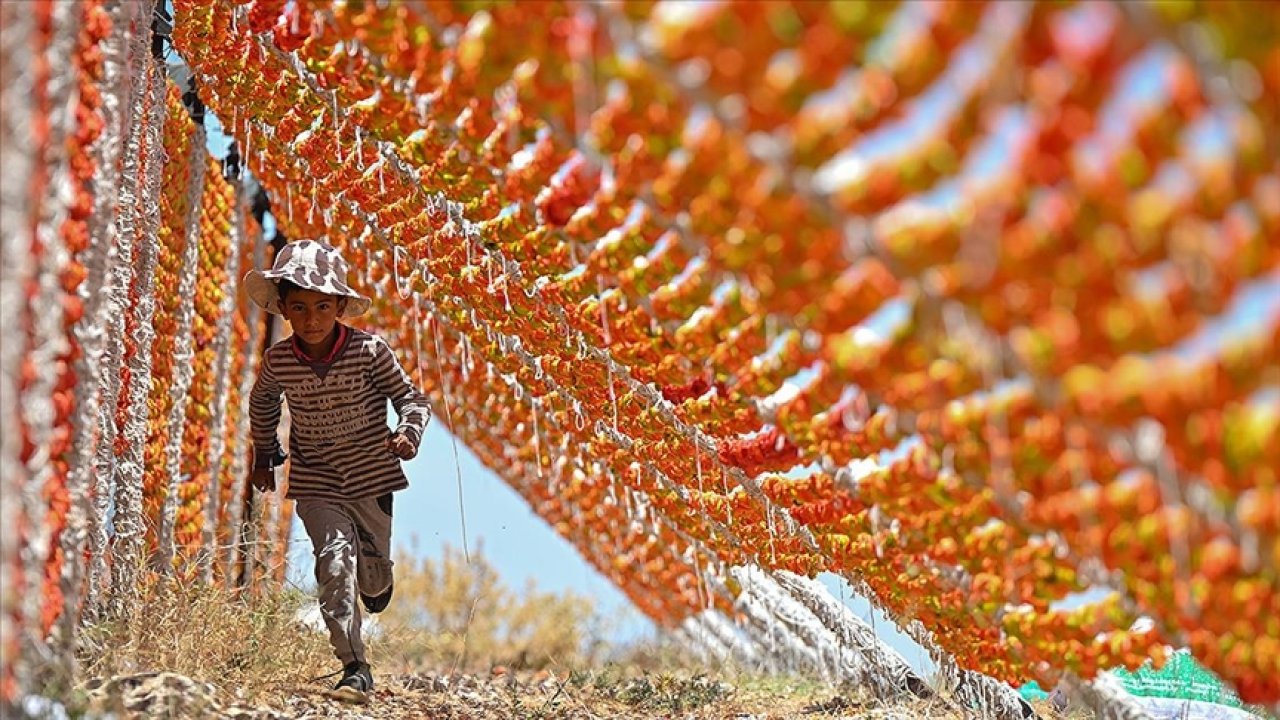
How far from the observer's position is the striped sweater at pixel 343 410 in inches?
146

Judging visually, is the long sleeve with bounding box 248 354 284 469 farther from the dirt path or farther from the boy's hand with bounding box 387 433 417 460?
the dirt path

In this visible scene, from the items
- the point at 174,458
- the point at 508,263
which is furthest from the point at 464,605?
the point at 508,263

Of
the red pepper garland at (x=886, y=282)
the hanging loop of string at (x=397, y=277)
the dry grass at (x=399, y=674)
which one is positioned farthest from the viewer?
the hanging loop of string at (x=397, y=277)

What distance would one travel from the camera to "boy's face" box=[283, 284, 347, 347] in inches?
142

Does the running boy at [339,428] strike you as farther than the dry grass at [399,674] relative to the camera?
Yes

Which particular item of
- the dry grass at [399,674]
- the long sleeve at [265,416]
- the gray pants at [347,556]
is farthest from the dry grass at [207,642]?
the long sleeve at [265,416]

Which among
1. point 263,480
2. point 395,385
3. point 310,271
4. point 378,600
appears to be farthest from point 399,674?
point 310,271

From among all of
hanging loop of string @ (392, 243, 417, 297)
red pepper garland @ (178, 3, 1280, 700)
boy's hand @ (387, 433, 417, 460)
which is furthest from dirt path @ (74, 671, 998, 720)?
hanging loop of string @ (392, 243, 417, 297)

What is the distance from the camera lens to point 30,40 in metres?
1.83

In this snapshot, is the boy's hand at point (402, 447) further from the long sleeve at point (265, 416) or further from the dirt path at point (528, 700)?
the dirt path at point (528, 700)

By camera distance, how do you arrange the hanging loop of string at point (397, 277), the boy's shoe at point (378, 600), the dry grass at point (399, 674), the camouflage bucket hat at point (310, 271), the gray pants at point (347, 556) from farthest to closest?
1. the hanging loop of string at point (397, 277)
2. the boy's shoe at point (378, 600)
3. the gray pants at point (347, 556)
4. the camouflage bucket hat at point (310, 271)
5. the dry grass at point (399, 674)

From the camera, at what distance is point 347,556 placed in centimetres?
365

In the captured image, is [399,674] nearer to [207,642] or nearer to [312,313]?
[207,642]

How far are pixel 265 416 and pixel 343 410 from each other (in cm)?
29
